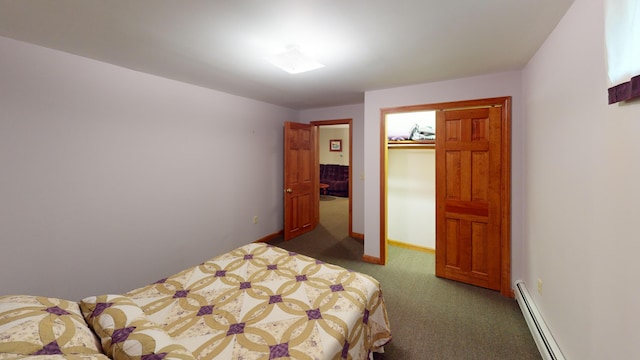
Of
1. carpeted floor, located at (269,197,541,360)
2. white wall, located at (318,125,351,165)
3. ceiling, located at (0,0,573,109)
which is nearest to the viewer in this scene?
ceiling, located at (0,0,573,109)

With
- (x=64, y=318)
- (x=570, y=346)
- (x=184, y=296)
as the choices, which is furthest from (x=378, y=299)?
(x=64, y=318)

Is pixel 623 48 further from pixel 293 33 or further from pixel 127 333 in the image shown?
pixel 127 333

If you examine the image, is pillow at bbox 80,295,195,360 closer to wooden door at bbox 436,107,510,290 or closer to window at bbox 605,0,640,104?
window at bbox 605,0,640,104

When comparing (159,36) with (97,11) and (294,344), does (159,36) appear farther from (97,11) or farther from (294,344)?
(294,344)

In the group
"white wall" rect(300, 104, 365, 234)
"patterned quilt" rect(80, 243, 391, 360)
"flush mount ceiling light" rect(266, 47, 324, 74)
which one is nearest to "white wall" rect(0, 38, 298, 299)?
"patterned quilt" rect(80, 243, 391, 360)

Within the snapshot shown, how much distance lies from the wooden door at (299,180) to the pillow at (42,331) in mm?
3223

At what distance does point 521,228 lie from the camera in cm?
254

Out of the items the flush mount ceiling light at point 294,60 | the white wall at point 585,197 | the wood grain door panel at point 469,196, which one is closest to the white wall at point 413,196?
the wood grain door panel at point 469,196

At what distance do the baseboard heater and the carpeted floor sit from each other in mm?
79

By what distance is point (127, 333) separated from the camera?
102 centimetres

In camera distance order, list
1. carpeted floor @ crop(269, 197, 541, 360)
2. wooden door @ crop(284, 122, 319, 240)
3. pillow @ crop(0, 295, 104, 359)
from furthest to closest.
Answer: wooden door @ crop(284, 122, 319, 240)
carpeted floor @ crop(269, 197, 541, 360)
pillow @ crop(0, 295, 104, 359)

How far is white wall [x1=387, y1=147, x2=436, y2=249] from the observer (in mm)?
3711

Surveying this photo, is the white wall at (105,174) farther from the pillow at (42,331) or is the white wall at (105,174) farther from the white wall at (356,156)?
the white wall at (356,156)

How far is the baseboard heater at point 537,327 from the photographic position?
1648mm
